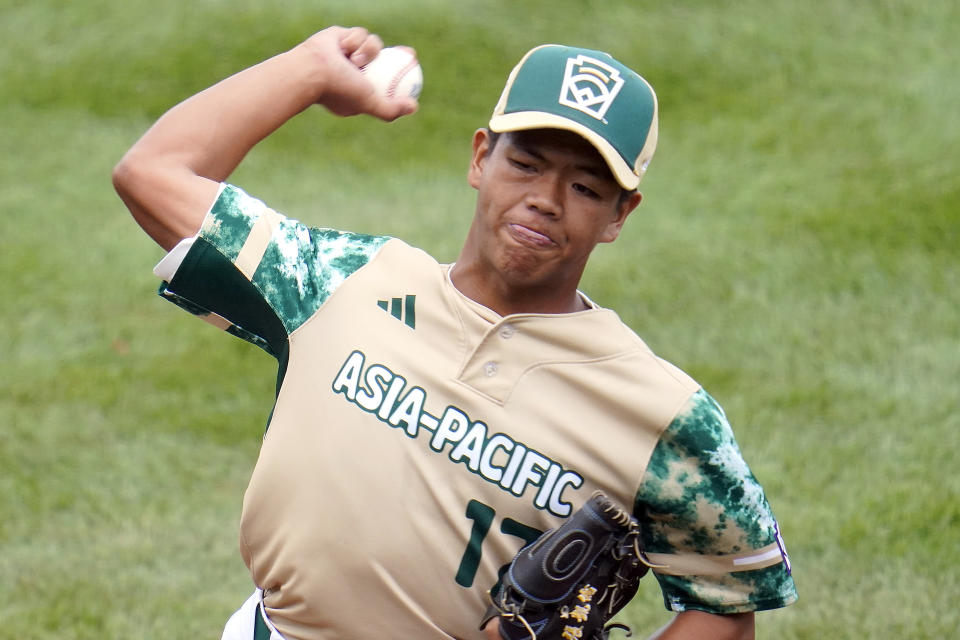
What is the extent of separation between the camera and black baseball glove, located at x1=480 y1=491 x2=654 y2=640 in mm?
2379

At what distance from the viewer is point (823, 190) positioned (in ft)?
27.8

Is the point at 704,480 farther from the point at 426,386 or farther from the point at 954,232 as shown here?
the point at 954,232

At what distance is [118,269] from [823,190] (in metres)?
4.71

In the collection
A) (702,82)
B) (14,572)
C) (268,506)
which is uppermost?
(702,82)

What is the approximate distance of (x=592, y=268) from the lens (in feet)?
25.5

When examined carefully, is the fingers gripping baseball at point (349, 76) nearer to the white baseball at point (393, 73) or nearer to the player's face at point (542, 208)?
the white baseball at point (393, 73)

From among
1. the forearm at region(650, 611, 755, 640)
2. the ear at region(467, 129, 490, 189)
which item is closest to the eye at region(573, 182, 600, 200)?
the ear at region(467, 129, 490, 189)

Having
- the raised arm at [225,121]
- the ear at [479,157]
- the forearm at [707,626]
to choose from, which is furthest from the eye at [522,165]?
the forearm at [707,626]

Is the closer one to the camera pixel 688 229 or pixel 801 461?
pixel 801 461

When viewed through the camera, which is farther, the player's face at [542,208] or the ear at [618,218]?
the ear at [618,218]

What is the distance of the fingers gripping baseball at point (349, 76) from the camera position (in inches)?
104

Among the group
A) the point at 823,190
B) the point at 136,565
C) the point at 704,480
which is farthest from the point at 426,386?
the point at 823,190

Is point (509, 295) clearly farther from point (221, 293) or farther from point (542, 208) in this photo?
point (221, 293)

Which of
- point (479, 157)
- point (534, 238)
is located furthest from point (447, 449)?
point (479, 157)
